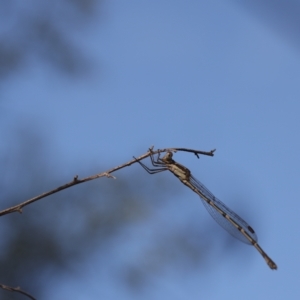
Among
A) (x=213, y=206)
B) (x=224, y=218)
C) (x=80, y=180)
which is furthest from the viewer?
(x=224, y=218)

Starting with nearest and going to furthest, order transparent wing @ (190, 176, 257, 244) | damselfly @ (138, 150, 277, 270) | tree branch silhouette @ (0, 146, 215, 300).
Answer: tree branch silhouette @ (0, 146, 215, 300) → damselfly @ (138, 150, 277, 270) → transparent wing @ (190, 176, 257, 244)

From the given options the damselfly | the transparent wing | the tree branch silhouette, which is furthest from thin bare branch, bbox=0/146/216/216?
the transparent wing

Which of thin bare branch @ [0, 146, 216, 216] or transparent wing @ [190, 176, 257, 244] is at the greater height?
transparent wing @ [190, 176, 257, 244]

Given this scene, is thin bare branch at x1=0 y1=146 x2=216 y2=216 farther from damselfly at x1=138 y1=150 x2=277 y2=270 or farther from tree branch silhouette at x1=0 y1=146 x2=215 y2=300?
damselfly at x1=138 y1=150 x2=277 y2=270

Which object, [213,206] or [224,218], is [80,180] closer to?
[213,206]

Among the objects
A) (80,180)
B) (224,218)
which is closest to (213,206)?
(224,218)

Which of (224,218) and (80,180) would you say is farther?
(224,218)

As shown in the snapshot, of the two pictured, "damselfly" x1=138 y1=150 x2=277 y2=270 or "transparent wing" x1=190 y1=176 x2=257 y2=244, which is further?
"transparent wing" x1=190 y1=176 x2=257 y2=244

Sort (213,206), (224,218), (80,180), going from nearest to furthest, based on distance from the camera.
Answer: (80,180) → (213,206) → (224,218)

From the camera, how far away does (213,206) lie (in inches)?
138

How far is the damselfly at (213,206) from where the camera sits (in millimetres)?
2903

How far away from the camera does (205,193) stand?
3486mm

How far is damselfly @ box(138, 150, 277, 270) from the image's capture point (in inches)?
114

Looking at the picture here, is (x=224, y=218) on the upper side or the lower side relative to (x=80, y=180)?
upper
